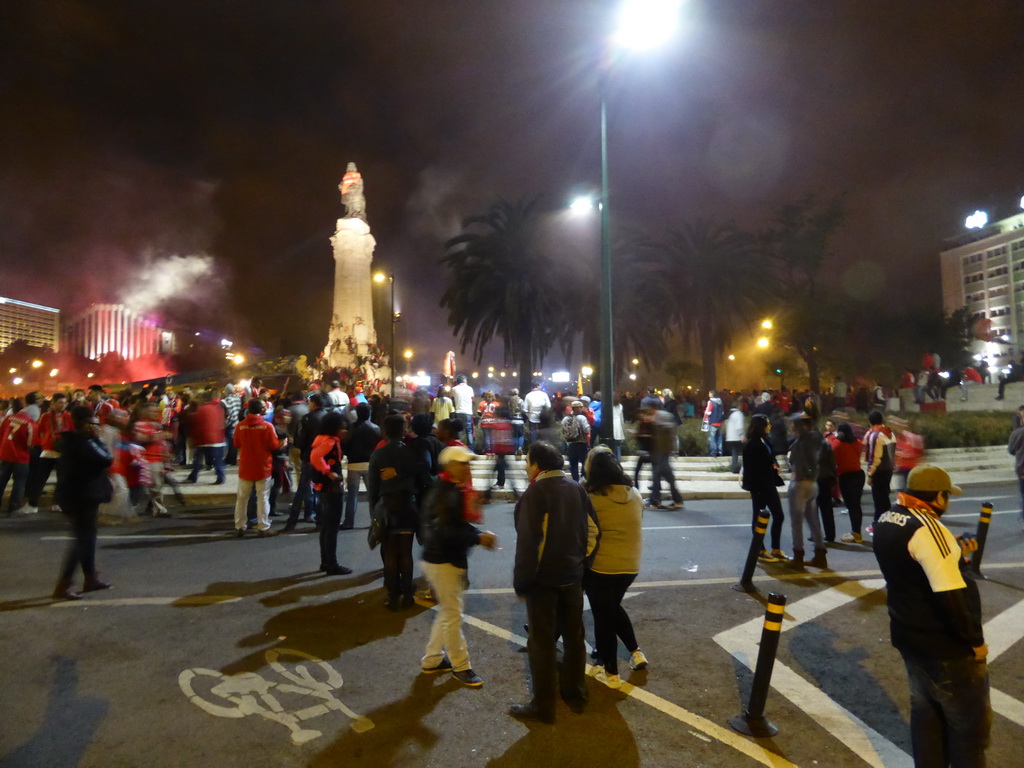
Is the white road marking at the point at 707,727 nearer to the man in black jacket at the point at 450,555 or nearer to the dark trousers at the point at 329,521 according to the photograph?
the man in black jacket at the point at 450,555

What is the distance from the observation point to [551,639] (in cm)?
383

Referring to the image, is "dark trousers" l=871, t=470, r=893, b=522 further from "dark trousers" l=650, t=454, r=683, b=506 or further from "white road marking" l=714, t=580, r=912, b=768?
"dark trousers" l=650, t=454, r=683, b=506

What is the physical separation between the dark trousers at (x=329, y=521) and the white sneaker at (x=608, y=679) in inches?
134

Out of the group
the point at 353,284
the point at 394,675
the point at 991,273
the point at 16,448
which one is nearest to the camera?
the point at 394,675

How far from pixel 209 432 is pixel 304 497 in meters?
2.94

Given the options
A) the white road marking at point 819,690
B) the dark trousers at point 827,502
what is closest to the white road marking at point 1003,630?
the white road marking at point 819,690

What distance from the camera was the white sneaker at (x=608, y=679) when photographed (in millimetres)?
4270

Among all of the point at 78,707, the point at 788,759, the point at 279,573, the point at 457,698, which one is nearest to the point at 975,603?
the point at 788,759

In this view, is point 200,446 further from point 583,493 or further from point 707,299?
point 707,299

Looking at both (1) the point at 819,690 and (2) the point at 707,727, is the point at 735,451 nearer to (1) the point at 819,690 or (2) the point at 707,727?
(1) the point at 819,690

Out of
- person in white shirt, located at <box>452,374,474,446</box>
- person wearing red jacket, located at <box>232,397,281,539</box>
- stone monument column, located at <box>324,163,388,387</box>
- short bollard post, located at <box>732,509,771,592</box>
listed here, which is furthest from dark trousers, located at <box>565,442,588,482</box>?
stone monument column, located at <box>324,163,388,387</box>

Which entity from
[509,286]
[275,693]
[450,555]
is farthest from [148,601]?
[509,286]

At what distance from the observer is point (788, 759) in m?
3.47

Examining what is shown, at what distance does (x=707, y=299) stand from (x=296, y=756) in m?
27.1
